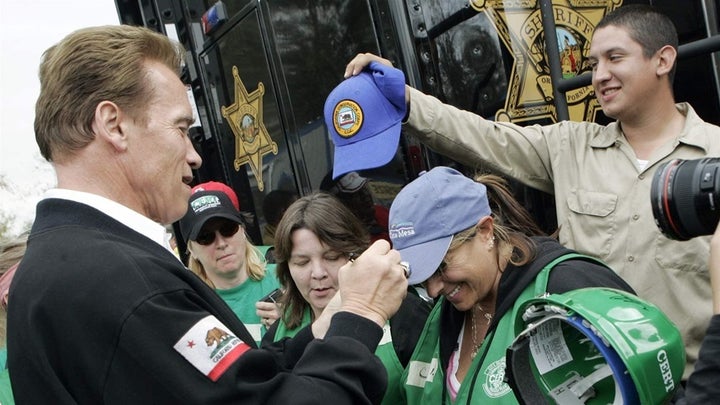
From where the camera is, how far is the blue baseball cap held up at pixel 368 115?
223 cm

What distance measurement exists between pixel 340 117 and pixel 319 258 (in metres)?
0.55

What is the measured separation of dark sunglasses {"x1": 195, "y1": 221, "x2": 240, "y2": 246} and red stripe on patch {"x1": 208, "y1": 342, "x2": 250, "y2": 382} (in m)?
2.03

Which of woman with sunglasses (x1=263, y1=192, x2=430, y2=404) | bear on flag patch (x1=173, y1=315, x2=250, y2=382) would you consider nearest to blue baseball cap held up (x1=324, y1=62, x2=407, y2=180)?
woman with sunglasses (x1=263, y1=192, x2=430, y2=404)

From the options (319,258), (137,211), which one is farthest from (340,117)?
(137,211)

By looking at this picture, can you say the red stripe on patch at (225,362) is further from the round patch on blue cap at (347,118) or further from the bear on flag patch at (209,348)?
the round patch on blue cap at (347,118)

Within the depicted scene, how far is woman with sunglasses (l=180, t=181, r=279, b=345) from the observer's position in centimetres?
324

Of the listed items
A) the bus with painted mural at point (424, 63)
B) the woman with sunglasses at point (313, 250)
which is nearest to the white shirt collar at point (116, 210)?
the woman with sunglasses at point (313, 250)

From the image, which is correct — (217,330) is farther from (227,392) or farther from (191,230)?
(191,230)

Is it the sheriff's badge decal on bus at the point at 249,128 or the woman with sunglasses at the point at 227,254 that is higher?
the sheriff's badge decal on bus at the point at 249,128

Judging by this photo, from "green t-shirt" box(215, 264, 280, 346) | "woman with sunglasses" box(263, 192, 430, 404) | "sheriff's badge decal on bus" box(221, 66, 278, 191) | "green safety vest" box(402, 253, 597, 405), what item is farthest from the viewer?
"sheriff's badge decal on bus" box(221, 66, 278, 191)

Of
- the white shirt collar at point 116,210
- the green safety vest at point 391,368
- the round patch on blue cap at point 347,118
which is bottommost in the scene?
the green safety vest at point 391,368

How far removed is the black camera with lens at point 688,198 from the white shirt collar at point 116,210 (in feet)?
3.06

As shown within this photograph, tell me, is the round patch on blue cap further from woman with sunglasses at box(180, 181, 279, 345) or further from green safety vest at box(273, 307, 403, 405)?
woman with sunglasses at box(180, 181, 279, 345)

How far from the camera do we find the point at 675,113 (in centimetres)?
224
